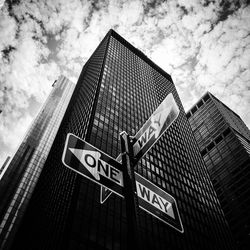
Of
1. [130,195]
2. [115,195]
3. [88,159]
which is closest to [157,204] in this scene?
[130,195]

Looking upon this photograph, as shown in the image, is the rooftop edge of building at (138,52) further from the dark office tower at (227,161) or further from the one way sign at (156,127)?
the one way sign at (156,127)

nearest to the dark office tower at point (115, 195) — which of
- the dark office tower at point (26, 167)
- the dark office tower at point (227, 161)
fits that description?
the dark office tower at point (26, 167)

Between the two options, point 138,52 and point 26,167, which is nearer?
point 26,167

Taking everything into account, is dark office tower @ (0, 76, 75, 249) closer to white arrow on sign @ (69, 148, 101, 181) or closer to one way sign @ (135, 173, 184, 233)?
one way sign @ (135, 173, 184, 233)

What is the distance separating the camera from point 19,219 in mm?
77438

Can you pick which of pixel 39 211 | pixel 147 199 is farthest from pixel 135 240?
pixel 39 211

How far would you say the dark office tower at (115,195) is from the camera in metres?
30.4

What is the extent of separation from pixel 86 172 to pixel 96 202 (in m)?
31.3

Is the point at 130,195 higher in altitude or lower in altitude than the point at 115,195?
lower

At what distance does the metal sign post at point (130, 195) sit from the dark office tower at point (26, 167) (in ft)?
200

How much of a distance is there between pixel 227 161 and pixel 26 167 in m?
86.6

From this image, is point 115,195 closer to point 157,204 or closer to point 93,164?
point 157,204

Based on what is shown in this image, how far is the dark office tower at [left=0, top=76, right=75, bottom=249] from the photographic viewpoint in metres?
75.9

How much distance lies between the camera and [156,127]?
3840 millimetres
